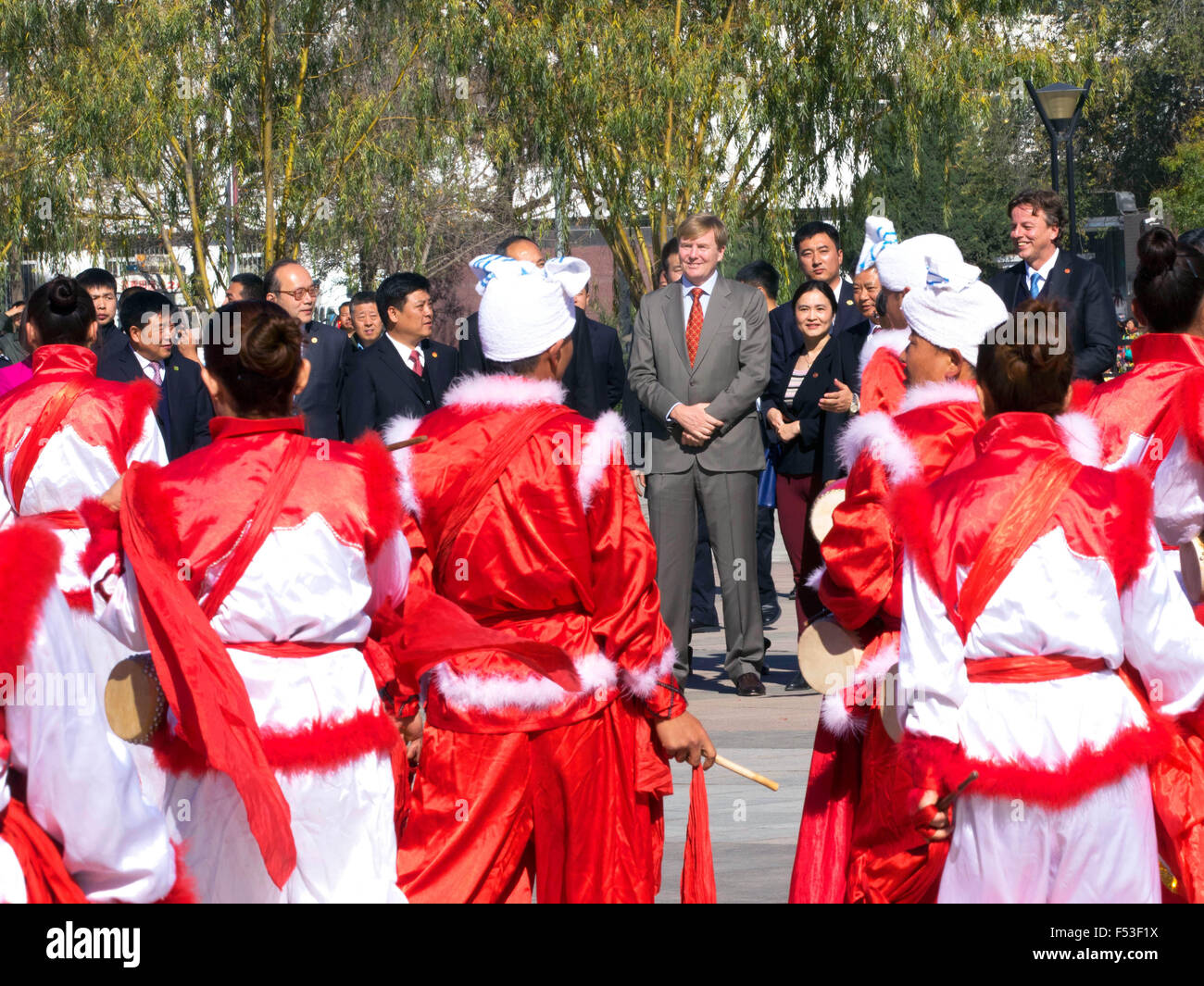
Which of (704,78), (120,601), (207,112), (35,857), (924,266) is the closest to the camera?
(35,857)

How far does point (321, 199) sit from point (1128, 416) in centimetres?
1620

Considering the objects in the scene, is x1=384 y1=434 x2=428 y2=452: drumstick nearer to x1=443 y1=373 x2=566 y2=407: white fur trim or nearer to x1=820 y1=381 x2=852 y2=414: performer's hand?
x1=443 y1=373 x2=566 y2=407: white fur trim

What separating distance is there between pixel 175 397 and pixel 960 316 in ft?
18.5

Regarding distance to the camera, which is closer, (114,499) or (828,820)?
(114,499)

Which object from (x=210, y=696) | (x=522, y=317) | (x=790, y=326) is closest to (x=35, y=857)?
(x=210, y=696)

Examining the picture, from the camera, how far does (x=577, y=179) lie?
19281 millimetres

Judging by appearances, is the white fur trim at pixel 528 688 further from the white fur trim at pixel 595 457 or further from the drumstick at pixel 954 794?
the drumstick at pixel 954 794

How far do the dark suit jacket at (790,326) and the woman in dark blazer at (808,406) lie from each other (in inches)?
2.4

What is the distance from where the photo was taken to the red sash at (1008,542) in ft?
11.4

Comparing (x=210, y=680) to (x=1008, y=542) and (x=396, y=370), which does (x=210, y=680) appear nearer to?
(x=1008, y=542)

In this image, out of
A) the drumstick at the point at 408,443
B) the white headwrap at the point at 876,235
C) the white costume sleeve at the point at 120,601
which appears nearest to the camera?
the white costume sleeve at the point at 120,601

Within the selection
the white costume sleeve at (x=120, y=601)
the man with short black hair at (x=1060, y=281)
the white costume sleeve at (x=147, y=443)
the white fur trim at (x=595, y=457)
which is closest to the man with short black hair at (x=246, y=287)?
the white costume sleeve at (x=147, y=443)

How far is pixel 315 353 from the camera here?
9469 mm
